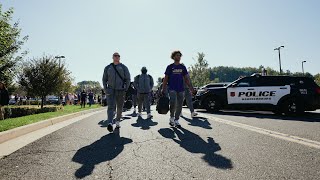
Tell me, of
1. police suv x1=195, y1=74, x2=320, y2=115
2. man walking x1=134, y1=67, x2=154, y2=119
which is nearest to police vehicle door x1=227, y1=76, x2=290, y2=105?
police suv x1=195, y1=74, x2=320, y2=115

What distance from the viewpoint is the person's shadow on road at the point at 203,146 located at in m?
4.11

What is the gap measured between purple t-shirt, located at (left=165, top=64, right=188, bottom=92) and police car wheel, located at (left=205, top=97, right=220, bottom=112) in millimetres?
6287

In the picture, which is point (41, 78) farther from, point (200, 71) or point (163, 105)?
point (200, 71)

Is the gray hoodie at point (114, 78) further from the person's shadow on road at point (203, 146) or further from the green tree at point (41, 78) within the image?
the green tree at point (41, 78)

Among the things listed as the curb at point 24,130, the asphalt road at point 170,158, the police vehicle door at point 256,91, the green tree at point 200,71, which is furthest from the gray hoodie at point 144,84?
the green tree at point 200,71

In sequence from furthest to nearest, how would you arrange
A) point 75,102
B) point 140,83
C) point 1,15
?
1. point 75,102
2. point 1,15
3. point 140,83

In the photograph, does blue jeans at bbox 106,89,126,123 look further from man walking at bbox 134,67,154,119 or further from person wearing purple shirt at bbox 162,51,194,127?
man walking at bbox 134,67,154,119

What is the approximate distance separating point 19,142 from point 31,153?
157 centimetres

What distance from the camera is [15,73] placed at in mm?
26000

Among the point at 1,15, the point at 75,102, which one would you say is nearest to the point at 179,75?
the point at 1,15

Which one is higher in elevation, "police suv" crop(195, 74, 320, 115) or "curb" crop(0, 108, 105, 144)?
"police suv" crop(195, 74, 320, 115)

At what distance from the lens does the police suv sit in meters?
11.9

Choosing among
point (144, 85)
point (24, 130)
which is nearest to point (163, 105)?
point (144, 85)

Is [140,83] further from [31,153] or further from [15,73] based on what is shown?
[15,73]
